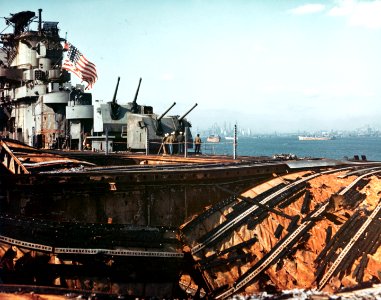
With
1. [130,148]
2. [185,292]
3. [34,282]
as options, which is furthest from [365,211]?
[130,148]

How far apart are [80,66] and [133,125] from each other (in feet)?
23.4

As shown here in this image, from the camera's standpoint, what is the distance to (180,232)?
10.1 m

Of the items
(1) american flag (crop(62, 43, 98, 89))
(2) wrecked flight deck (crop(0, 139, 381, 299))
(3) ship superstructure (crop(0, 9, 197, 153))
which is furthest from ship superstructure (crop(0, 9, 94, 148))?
(2) wrecked flight deck (crop(0, 139, 381, 299))

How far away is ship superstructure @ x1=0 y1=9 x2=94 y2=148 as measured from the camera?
30.9 metres

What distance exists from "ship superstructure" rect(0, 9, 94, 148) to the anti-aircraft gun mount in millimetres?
2621

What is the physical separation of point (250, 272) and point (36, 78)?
32.9m

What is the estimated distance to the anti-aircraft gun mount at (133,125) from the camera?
2545 centimetres

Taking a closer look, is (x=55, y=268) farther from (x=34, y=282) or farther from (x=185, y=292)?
(x=185, y=292)

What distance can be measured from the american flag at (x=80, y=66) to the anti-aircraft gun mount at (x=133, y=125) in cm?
251

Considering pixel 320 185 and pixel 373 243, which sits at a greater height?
pixel 320 185

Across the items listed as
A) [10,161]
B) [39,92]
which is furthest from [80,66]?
[10,161]

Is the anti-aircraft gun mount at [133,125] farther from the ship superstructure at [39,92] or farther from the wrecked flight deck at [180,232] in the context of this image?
the wrecked flight deck at [180,232]

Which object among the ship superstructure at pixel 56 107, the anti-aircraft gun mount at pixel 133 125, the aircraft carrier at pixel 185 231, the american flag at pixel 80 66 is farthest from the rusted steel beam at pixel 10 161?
the american flag at pixel 80 66

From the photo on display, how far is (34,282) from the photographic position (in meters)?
8.56
